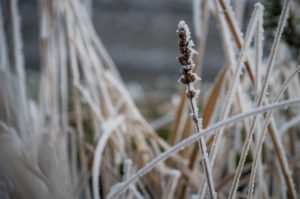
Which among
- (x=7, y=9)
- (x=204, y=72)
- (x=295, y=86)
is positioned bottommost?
(x=204, y=72)

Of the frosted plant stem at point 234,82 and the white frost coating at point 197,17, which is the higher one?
the white frost coating at point 197,17

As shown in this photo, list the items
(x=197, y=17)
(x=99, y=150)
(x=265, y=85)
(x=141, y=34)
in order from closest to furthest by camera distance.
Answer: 1. (x=265, y=85)
2. (x=99, y=150)
3. (x=197, y=17)
4. (x=141, y=34)

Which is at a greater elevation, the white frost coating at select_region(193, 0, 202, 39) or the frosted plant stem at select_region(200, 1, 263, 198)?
the white frost coating at select_region(193, 0, 202, 39)

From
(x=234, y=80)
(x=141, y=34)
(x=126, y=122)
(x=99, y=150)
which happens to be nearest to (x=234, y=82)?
(x=234, y=80)

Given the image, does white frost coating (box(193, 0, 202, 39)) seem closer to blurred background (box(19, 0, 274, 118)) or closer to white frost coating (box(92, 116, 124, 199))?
white frost coating (box(92, 116, 124, 199))

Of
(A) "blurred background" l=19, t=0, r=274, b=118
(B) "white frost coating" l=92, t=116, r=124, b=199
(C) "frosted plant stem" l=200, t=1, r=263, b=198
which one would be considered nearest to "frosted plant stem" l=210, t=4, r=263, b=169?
(C) "frosted plant stem" l=200, t=1, r=263, b=198

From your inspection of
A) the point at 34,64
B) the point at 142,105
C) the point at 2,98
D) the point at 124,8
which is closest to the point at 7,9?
the point at 2,98

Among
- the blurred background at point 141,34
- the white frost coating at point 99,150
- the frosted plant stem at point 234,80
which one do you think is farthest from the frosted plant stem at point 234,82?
the blurred background at point 141,34

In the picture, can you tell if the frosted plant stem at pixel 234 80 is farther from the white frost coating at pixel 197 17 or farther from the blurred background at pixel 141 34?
the blurred background at pixel 141 34

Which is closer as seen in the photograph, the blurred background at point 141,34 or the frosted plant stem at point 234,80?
the frosted plant stem at point 234,80

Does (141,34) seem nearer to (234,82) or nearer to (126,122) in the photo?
(126,122)

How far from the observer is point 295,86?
70 cm

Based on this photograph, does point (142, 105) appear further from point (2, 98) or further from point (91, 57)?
point (2, 98)

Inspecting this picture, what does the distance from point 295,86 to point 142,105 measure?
74cm
